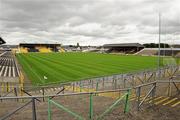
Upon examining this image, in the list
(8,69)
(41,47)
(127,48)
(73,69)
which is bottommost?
(73,69)

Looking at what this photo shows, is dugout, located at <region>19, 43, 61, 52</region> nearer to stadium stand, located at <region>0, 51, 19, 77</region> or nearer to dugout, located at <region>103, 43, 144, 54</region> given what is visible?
dugout, located at <region>103, 43, 144, 54</region>

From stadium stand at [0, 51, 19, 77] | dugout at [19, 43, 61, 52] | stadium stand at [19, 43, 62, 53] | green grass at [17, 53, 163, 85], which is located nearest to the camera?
green grass at [17, 53, 163, 85]

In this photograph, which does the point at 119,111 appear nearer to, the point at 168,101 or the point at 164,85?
the point at 168,101

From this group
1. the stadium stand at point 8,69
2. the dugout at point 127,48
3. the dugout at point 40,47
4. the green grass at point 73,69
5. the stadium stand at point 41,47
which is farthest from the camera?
the dugout at point 40,47

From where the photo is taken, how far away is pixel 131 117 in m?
8.64

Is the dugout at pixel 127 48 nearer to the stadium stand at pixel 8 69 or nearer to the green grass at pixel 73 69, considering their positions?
the green grass at pixel 73 69

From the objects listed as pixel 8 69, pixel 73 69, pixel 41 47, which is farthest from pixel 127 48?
pixel 8 69

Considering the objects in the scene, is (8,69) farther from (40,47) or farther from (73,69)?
(40,47)

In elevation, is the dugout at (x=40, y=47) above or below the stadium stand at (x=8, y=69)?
above

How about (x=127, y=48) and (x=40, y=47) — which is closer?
(x=127, y=48)

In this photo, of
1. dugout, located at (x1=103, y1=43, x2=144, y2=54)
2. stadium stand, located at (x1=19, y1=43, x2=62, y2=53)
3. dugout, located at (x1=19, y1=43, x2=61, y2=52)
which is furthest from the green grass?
dugout, located at (x1=19, y1=43, x2=61, y2=52)

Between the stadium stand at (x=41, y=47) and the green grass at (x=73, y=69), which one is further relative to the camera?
the stadium stand at (x=41, y=47)

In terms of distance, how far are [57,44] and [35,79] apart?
5754 inches

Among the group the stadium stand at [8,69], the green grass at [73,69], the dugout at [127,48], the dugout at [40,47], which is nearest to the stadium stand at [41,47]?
the dugout at [40,47]
